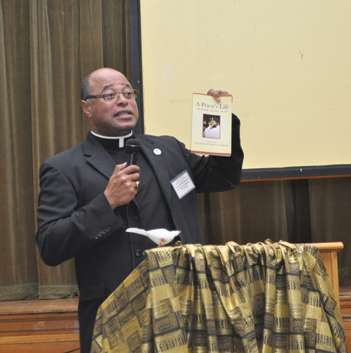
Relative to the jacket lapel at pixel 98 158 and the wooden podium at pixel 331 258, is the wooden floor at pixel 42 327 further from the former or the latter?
the wooden podium at pixel 331 258

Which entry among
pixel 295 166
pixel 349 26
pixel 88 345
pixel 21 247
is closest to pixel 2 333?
pixel 21 247

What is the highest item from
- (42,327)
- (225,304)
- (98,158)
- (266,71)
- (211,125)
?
(266,71)

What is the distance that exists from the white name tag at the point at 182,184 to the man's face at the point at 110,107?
230 mm

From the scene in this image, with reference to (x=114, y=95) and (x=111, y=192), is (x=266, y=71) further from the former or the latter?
(x=111, y=192)

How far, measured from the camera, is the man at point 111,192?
190 centimetres

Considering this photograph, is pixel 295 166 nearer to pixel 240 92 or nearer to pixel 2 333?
pixel 240 92

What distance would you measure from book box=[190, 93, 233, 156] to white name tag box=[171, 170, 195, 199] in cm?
23

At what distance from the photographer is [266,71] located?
2.88 metres

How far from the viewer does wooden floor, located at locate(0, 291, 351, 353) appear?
2.90 m

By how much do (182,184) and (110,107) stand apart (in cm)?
35

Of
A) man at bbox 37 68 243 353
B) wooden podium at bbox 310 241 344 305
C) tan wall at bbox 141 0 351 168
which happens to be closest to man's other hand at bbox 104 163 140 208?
man at bbox 37 68 243 353

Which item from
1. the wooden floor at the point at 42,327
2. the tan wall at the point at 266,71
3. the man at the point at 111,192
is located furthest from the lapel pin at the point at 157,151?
the wooden floor at the point at 42,327

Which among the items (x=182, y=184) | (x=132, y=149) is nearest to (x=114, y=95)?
(x=132, y=149)

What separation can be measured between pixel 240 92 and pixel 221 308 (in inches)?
61.9
